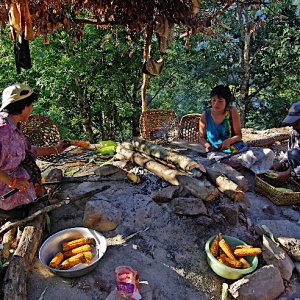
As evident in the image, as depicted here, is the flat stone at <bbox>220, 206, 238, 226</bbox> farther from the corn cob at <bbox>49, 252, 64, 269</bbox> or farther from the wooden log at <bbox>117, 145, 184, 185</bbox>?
the corn cob at <bbox>49, 252, 64, 269</bbox>

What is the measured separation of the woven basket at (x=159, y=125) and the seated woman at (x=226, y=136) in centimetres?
138

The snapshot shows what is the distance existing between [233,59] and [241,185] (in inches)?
295

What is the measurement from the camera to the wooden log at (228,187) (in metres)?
2.91

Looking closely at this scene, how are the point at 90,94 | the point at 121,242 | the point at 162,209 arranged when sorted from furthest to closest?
the point at 90,94
the point at 162,209
the point at 121,242

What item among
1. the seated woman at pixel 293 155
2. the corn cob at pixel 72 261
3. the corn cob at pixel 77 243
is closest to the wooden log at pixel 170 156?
the seated woman at pixel 293 155

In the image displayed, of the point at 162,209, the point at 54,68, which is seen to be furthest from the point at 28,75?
the point at 162,209

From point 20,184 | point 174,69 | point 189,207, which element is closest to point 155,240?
point 189,207

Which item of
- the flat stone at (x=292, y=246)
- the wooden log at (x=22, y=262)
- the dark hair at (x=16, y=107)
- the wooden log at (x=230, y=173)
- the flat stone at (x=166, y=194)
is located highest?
the dark hair at (x=16, y=107)

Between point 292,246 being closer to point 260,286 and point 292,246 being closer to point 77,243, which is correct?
point 260,286

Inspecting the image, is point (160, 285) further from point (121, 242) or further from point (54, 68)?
point (54, 68)

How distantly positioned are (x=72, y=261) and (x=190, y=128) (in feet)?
12.1

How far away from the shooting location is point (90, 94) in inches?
397

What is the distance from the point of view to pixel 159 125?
5.52 meters

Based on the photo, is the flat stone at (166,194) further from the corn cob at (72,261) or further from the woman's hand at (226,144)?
the woman's hand at (226,144)
